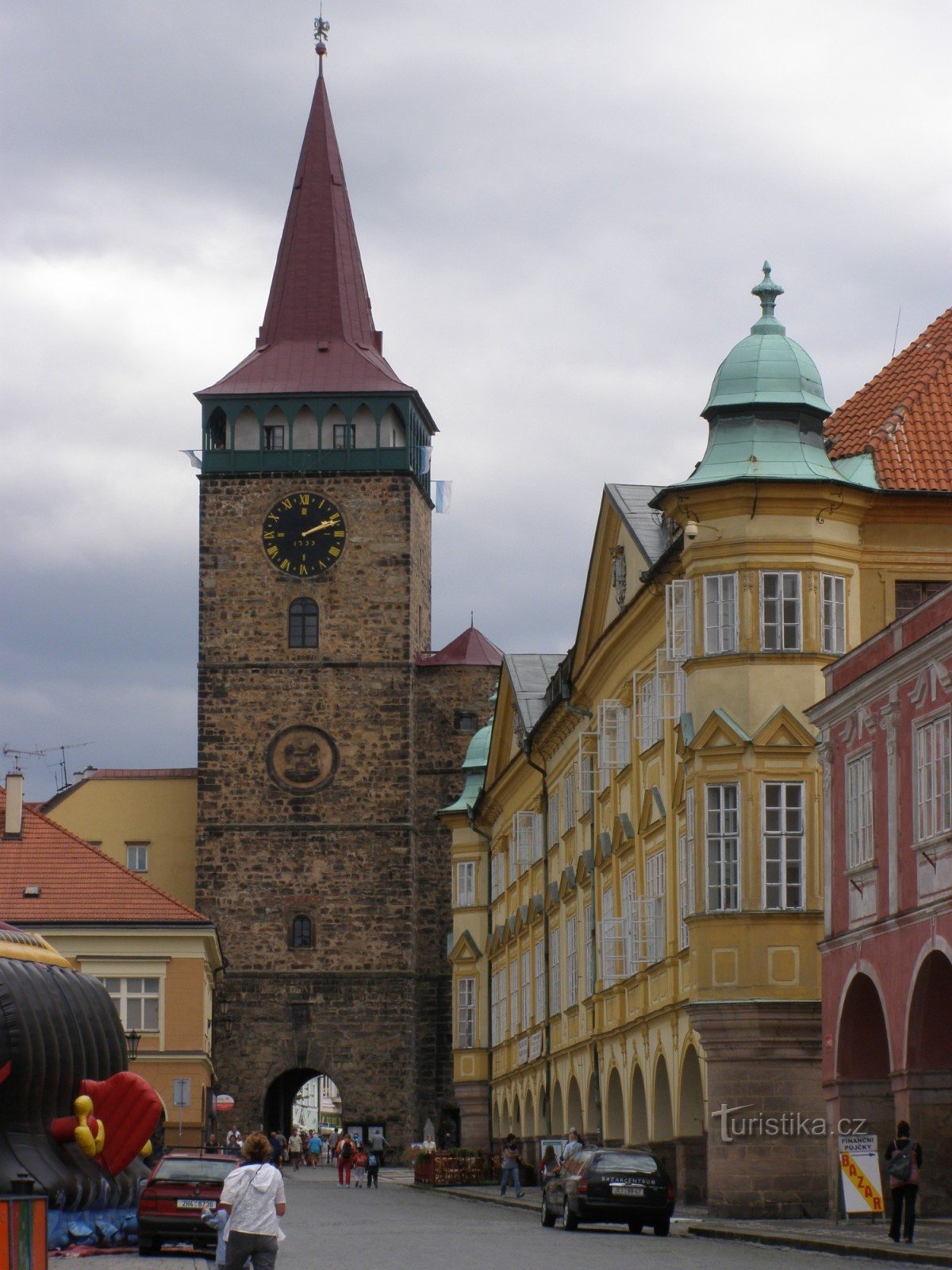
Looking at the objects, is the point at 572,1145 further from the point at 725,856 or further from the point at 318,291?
the point at 318,291

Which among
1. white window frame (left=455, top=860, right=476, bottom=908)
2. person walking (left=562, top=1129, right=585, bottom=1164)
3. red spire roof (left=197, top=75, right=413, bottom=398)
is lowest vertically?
person walking (left=562, top=1129, right=585, bottom=1164)

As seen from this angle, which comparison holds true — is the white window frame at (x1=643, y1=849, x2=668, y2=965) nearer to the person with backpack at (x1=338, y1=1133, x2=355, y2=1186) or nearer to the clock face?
the person with backpack at (x1=338, y1=1133, x2=355, y2=1186)

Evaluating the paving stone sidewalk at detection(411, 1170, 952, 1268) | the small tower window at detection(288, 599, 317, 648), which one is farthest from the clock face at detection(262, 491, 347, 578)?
the paving stone sidewalk at detection(411, 1170, 952, 1268)

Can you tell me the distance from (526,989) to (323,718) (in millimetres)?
20359

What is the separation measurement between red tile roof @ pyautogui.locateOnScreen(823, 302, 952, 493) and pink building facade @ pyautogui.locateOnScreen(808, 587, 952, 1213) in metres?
4.88

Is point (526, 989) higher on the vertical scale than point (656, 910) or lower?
lower

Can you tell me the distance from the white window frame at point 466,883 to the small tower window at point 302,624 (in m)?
11.4

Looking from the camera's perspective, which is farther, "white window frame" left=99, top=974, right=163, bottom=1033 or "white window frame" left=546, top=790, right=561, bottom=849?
"white window frame" left=99, top=974, right=163, bottom=1033

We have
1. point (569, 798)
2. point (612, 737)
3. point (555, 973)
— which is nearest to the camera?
point (612, 737)

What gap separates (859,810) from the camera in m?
31.9

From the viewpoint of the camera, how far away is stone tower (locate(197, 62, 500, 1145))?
3031 inches

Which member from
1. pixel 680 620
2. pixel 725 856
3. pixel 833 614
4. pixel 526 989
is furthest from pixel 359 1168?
pixel 833 614

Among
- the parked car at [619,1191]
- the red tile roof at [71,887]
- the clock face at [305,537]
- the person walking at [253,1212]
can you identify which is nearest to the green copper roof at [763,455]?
the parked car at [619,1191]

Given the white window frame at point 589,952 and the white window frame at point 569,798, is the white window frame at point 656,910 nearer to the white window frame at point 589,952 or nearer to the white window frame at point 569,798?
the white window frame at point 589,952
